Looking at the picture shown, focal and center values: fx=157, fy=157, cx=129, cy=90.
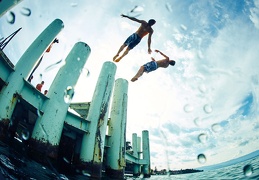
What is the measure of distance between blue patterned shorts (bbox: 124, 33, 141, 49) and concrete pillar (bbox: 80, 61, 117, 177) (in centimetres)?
220

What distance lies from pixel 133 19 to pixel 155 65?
2927mm

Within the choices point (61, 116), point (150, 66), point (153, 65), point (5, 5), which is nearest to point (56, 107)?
point (61, 116)

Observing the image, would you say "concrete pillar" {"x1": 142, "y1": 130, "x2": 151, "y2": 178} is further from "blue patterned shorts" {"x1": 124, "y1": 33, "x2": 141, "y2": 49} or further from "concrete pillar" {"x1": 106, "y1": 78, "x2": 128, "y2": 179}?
"blue patterned shorts" {"x1": 124, "y1": 33, "x2": 141, "y2": 49}

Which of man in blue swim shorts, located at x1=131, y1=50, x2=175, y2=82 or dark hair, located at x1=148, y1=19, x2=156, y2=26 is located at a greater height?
dark hair, located at x1=148, y1=19, x2=156, y2=26

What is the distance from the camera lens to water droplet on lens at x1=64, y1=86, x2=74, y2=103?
7.20 m

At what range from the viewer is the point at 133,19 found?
852cm

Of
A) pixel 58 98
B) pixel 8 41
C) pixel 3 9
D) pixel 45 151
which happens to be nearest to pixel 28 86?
pixel 58 98

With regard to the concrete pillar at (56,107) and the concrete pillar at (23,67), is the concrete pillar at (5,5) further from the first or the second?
the concrete pillar at (56,107)

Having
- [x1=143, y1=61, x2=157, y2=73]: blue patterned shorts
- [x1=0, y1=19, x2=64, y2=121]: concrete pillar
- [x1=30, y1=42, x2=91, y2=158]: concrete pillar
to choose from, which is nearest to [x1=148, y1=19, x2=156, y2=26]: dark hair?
[x1=143, y1=61, x2=157, y2=73]: blue patterned shorts

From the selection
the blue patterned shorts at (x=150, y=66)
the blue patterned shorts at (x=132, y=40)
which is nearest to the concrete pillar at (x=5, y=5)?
the blue patterned shorts at (x=132, y=40)

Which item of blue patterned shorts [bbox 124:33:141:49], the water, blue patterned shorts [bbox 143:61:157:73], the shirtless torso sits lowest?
the water

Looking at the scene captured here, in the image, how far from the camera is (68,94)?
7.37m

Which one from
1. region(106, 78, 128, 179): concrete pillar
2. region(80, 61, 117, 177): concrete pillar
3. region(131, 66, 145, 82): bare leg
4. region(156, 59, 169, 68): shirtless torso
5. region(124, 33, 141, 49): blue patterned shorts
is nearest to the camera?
region(80, 61, 117, 177): concrete pillar

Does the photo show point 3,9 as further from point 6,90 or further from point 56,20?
point 6,90
